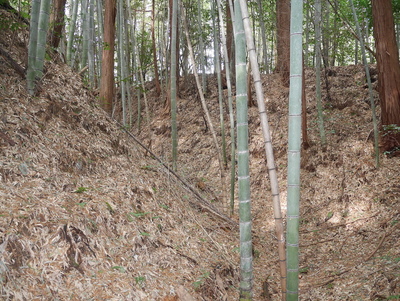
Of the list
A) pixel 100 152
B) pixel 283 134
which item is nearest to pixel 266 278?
pixel 100 152

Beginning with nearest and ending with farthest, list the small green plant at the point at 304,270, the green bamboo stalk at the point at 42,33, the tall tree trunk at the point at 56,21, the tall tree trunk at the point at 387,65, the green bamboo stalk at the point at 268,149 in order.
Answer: the green bamboo stalk at the point at 268,149 < the green bamboo stalk at the point at 42,33 < the small green plant at the point at 304,270 < the tall tree trunk at the point at 56,21 < the tall tree trunk at the point at 387,65

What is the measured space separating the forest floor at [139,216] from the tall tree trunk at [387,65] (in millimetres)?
718

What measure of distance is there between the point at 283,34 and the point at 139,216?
6641mm

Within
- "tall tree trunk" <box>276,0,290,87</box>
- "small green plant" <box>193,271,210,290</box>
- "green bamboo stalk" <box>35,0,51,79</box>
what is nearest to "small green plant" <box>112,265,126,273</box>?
"small green plant" <box>193,271,210,290</box>

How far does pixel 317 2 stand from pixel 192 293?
227 inches

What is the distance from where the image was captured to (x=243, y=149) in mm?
2656

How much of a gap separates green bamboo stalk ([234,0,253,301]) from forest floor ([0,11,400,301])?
0.52m

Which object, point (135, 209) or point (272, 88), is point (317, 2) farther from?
point (135, 209)

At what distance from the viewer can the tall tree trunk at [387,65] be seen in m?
5.66

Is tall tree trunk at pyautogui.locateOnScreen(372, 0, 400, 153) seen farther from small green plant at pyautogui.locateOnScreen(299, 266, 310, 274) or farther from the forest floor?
small green plant at pyautogui.locateOnScreen(299, 266, 310, 274)

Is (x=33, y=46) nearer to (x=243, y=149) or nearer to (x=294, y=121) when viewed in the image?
(x=243, y=149)

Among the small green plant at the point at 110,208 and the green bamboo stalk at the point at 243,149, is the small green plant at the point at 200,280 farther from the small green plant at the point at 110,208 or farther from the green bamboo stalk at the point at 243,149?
the small green plant at the point at 110,208

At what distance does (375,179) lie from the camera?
5758mm

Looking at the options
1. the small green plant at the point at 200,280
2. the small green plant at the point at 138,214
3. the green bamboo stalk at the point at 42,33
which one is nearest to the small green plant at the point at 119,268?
the small green plant at the point at 200,280
